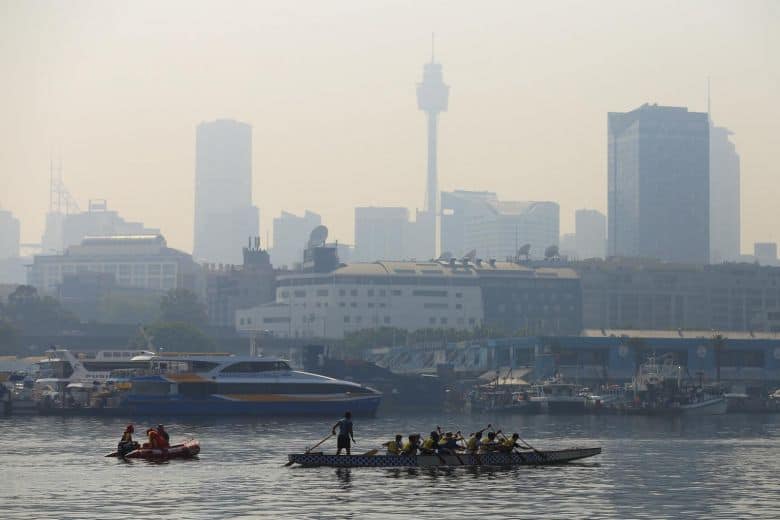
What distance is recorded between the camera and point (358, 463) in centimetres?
9775

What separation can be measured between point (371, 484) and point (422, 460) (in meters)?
8.35

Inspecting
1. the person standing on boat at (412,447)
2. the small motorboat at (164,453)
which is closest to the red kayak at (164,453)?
the small motorboat at (164,453)

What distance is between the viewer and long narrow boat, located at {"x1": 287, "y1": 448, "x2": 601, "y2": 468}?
321ft

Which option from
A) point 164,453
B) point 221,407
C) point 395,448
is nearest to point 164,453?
point 164,453

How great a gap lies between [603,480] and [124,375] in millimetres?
97624

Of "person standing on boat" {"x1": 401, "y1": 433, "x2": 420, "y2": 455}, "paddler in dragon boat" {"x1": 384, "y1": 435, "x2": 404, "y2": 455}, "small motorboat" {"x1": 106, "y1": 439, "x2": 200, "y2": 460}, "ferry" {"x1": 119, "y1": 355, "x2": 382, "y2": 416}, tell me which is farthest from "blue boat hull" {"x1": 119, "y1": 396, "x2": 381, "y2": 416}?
"person standing on boat" {"x1": 401, "y1": 433, "x2": 420, "y2": 455}

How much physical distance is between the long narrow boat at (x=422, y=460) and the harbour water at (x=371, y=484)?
0.53 m

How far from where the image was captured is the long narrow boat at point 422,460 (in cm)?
9781

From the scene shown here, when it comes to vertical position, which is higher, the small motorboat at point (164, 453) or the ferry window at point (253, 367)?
the ferry window at point (253, 367)

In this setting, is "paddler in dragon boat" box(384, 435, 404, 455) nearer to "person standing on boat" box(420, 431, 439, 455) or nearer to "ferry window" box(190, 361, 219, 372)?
"person standing on boat" box(420, 431, 439, 455)

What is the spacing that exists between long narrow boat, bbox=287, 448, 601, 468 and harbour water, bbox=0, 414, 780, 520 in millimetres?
533

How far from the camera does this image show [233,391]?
6772 inches

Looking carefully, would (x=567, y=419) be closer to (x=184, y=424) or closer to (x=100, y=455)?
(x=184, y=424)

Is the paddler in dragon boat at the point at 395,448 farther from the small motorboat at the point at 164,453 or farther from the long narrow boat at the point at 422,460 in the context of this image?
the small motorboat at the point at 164,453
